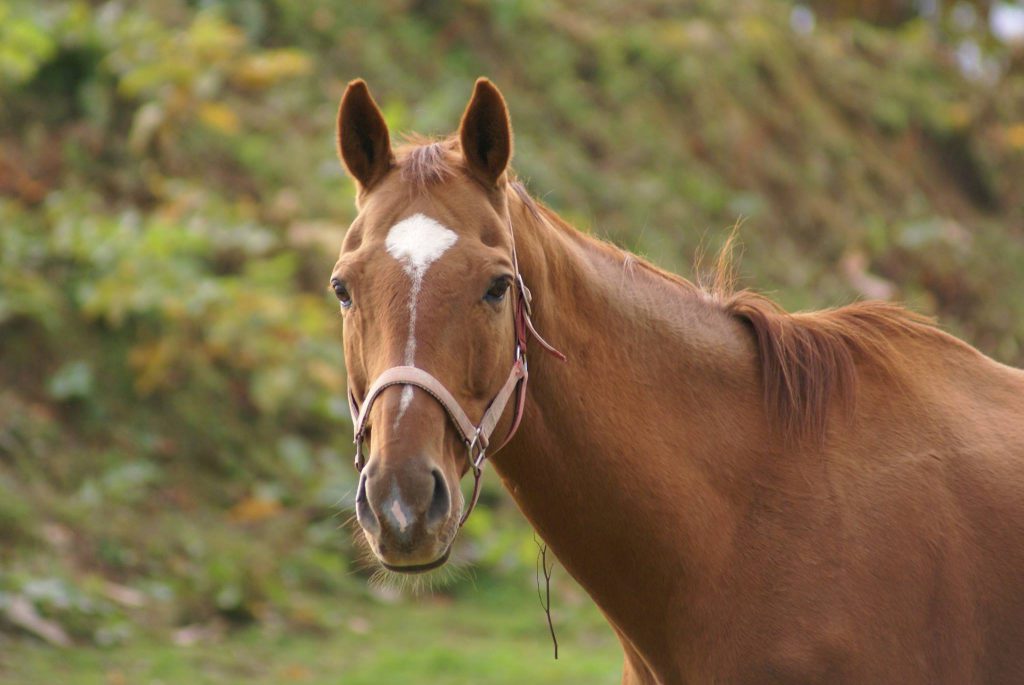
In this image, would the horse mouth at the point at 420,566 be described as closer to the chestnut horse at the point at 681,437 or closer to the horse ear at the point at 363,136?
the chestnut horse at the point at 681,437

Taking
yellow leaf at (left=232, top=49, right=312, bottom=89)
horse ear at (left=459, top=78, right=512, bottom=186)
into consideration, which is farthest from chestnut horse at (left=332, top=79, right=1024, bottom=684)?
yellow leaf at (left=232, top=49, right=312, bottom=89)

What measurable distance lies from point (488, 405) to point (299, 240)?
6378 millimetres

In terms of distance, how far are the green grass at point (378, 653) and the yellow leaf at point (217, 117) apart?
150 inches

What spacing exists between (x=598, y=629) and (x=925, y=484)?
4.87 metres

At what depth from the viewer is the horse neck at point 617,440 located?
120 inches

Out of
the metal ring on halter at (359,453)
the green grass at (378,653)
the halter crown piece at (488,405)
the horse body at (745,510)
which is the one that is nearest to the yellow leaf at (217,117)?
the green grass at (378,653)

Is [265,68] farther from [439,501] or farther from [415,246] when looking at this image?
[439,501]

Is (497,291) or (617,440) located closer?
(497,291)

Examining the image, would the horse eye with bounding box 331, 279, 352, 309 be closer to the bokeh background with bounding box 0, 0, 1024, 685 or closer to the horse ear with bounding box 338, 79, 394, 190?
the horse ear with bounding box 338, 79, 394, 190

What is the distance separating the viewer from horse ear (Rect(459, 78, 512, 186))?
2988 mm

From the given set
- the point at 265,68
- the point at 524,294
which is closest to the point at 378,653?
the point at 524,294

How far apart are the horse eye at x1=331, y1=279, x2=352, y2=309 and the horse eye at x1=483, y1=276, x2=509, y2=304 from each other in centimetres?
33

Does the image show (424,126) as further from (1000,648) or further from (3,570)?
(1000,648)

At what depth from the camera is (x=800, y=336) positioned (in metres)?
3.32
